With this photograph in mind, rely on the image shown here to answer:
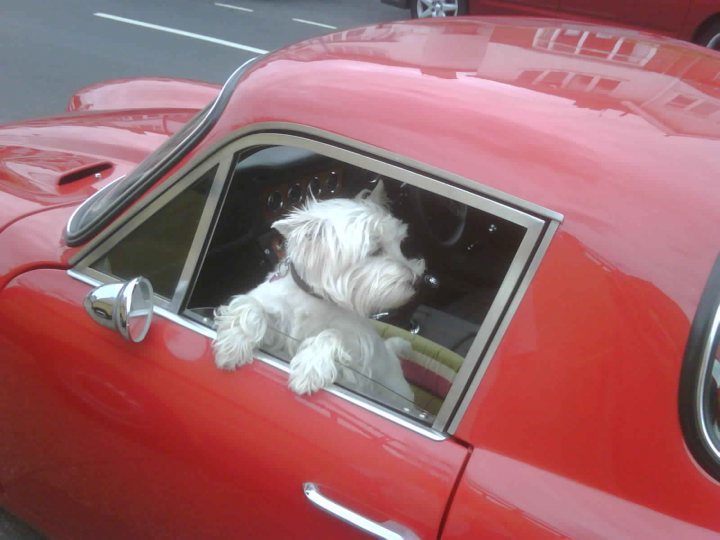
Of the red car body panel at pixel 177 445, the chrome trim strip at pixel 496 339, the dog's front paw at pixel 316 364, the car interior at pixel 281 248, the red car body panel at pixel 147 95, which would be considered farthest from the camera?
the red car body panel at pixel 147 95

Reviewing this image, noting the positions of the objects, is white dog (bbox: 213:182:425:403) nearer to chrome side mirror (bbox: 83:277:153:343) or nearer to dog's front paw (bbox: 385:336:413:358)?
dog's front paw (bbox: 385:336:413:358)

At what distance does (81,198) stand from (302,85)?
949 mm

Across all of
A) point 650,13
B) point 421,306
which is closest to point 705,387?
point 421,306

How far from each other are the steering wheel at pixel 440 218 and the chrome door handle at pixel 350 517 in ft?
3.48

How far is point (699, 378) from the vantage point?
4.01 ft

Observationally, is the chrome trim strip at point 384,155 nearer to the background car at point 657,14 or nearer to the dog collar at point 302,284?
the dog collar at point 302,284

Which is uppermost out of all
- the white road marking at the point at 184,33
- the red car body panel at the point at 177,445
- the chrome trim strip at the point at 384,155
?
the white road marking at the point at 184,33

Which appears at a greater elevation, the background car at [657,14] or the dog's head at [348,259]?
the background car at [657,14]

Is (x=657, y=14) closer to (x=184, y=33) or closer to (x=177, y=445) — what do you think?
(x=184, y=33)

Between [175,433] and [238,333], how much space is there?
0.27m

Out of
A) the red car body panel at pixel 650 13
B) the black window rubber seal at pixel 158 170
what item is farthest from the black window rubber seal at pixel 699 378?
the red car body panel at pixel 650 13

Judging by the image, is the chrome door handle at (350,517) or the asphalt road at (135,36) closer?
the chrome door handle at (350,517)

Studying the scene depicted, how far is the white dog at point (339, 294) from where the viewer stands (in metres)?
1.79

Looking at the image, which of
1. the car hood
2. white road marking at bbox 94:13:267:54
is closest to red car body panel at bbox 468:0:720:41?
white road marking at bbox 94:13:267:54
